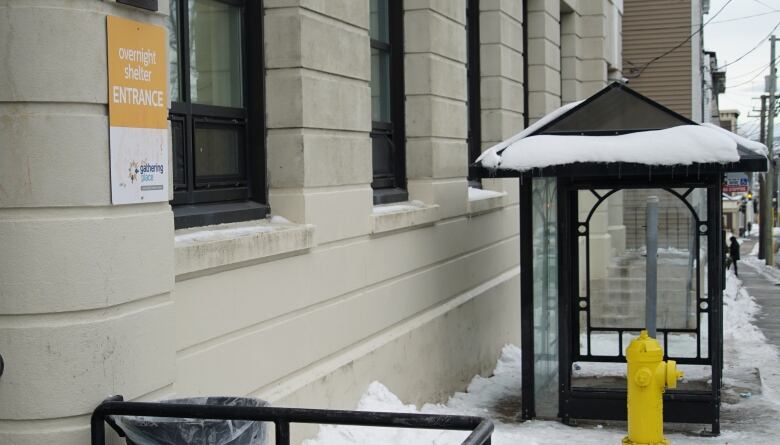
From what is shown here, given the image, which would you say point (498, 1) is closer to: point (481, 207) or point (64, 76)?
point (481, 207)

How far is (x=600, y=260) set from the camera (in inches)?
437

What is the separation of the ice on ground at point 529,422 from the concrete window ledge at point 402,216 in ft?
4.42

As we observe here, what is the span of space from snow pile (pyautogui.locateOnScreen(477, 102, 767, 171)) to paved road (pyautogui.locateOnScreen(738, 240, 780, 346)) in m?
7.73

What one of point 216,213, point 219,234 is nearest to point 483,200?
point 216,213

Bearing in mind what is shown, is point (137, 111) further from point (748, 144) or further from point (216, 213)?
point (748, 144)

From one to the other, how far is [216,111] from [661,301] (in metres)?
5.02

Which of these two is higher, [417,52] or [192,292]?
[417,52]

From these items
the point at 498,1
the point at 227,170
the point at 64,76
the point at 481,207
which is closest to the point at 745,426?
the point at 481,207

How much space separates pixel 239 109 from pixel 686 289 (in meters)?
4.73

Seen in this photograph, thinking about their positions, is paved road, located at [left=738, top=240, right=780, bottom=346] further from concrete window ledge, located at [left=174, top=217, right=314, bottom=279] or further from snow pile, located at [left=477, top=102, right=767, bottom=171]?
concrete window ledge, located at [left=174, top=217, right=314, bottom=279]

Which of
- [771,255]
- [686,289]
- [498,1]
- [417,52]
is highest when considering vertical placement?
[498,1]

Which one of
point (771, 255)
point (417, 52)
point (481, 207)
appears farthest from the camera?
point (771, 255)

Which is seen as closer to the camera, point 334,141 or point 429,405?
point 334,141

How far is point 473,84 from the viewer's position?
13602 mm
